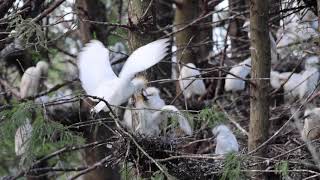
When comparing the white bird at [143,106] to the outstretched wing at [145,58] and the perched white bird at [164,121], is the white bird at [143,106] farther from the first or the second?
the outstretched wing at [145,58]

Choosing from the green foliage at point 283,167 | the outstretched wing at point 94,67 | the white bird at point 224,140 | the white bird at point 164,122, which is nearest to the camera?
the green foliage at point 283,167

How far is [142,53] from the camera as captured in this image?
8.57 ft

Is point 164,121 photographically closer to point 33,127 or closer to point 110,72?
point 110,72

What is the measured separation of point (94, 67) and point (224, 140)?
778 millimetres

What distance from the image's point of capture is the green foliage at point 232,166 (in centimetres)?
238

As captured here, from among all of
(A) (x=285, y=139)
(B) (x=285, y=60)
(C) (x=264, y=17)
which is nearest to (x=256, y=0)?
(C) (x=264, y=17)

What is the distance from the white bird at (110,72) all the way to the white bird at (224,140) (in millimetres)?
575

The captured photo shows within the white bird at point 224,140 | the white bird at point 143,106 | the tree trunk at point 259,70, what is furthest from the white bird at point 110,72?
the white bird at point 224,140

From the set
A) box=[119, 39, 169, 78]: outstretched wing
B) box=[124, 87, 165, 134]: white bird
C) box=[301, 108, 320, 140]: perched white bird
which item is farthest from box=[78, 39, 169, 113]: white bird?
box=[301, 108, 320, 140]: perched white bird

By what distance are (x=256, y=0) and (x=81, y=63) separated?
735 millimetres

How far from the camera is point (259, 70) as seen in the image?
278cm

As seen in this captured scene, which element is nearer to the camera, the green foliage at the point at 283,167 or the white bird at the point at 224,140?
the green foliage at the point at 283,167

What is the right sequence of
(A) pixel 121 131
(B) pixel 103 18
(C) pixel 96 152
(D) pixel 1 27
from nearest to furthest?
1. (A) pixel 121 131
2. (D) pixel 1 27
3. (C) pixel 96 152
4. (B) pixel 103 18

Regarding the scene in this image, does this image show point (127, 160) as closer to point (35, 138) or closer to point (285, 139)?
point (35, 138)
